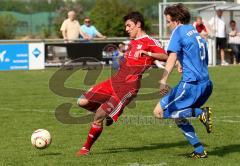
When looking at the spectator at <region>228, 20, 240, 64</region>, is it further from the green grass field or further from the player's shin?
the player's shin

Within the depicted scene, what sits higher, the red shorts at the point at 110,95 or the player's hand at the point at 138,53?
the player's hand at the point at 138,53

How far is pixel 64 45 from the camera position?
26516 millimetres

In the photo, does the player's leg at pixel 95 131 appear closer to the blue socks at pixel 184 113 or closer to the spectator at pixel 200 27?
the blue socks at pixel 184 113

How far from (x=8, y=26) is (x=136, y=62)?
35.7 m

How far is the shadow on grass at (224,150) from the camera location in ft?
31.3

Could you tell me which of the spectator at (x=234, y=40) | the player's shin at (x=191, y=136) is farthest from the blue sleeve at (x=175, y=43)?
the spectator at (x=234, y=40)

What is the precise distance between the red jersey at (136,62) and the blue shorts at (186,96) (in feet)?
3.13

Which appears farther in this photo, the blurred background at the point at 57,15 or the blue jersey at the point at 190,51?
the blurred background at the point at 57,15

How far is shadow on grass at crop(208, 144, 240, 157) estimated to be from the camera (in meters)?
9.55

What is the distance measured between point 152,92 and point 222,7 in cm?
1239

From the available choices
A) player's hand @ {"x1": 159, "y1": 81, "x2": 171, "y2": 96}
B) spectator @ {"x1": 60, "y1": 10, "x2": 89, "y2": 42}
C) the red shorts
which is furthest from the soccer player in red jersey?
spectator @ {"x1": 60, "y1": 10, "x2": 89, "y2": 42}

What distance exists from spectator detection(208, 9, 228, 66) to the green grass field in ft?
31.4

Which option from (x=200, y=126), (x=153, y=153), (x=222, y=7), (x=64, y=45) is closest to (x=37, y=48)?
(x=64, y=45)

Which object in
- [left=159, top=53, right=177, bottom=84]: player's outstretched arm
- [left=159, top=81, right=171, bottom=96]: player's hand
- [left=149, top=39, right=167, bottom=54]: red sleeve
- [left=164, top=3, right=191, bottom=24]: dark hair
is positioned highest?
[left=164, top=3, right=191, bottom=24]: dark hair
